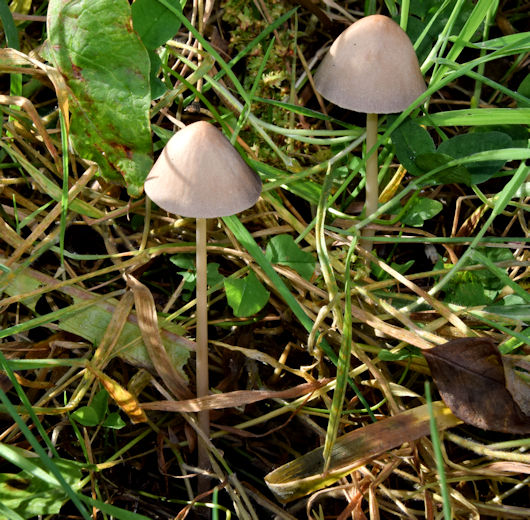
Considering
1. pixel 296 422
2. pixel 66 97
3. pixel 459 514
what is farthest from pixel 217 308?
Answer: pixel 459 514

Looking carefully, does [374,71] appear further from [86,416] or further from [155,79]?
[86,416]

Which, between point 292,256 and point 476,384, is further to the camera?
point 292,256

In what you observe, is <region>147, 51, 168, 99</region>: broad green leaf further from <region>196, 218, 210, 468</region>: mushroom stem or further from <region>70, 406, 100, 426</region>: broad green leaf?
<region>70, 406, 100, 426</region>: broad green leaf

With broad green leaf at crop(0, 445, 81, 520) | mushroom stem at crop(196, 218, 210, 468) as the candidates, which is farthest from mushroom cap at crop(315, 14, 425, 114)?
broad green leaf at crop(0, 445, 81, 520)

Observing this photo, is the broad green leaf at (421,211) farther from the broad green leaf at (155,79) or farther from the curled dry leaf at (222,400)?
the broad green leaf at (155,79)

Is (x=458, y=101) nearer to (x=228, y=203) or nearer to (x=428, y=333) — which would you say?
(x=428, y=333)

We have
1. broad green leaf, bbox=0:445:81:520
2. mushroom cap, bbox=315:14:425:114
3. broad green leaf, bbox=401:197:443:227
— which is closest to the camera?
broad green leaf, bbox=0:445:81:520

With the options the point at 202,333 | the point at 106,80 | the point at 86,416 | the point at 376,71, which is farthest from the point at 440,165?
the point at 86,416
